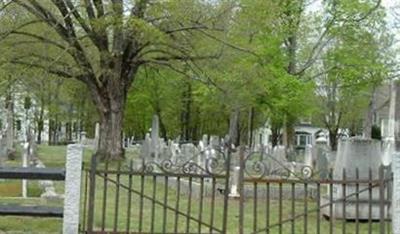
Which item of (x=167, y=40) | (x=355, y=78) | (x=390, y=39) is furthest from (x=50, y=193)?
(x=390, y=39)

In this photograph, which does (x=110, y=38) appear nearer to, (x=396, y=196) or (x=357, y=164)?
(x=357, y=164)

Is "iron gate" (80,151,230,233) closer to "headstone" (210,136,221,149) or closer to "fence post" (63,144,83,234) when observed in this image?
"fence post" (63,144,83,234)

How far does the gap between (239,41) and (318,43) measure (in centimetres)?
1297

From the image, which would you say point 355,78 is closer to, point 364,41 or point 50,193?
point 364,41

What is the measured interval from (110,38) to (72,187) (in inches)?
823

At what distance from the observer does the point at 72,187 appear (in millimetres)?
8516

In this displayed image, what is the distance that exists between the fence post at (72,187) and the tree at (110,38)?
15292 mm

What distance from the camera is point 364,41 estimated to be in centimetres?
3669

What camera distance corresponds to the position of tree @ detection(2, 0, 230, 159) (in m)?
24.7

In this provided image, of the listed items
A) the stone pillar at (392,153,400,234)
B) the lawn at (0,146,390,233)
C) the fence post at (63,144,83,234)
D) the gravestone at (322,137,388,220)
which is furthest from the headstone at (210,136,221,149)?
the fence post at (63,144,83,234)

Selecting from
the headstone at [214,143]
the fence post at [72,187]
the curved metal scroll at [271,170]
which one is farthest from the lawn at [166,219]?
the headstone at [214,143]

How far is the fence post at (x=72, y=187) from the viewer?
27.8ft

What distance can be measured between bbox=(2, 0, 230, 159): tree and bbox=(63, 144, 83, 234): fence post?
15.3 meters

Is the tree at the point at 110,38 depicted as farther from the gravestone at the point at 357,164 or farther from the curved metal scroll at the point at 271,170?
the gravestone at the point at 357,164
